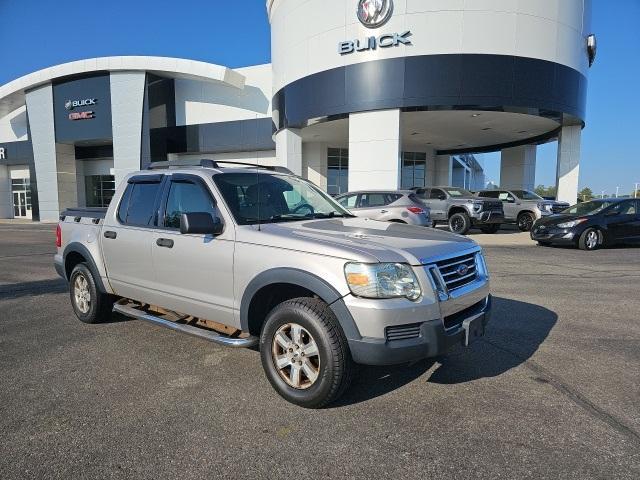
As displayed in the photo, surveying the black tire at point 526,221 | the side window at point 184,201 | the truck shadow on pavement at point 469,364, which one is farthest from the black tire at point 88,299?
the black tire at point 526,221

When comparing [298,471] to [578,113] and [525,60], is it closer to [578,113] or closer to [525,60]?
[525,60]

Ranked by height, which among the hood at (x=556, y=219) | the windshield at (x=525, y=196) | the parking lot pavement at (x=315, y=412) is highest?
the windshield at (x=525, y=196)

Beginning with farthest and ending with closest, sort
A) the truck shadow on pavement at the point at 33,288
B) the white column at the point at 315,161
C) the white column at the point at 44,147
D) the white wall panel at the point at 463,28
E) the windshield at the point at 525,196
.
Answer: the white column at the point at 44,147 → the white column at the point at 315,161 → the windshield at the point at 525,196 → the white wall panel at the point at 463,28 → the truck shadow on pavement at the point at 33,288

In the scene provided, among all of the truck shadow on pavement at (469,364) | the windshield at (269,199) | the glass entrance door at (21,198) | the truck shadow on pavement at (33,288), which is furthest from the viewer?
the glass entrance door at (21,198)

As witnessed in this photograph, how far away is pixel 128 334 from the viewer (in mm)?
4922

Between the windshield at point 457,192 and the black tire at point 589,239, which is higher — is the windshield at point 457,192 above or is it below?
above

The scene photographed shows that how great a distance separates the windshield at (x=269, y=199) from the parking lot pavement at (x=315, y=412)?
1398 mm

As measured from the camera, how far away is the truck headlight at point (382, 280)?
9.62 ft

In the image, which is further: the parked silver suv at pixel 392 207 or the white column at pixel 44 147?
the white column at pixel 44 147

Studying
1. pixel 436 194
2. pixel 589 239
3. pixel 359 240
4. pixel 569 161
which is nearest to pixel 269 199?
pixel 359 240

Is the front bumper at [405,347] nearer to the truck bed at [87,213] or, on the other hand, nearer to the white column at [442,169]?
the truck bed at [87,213]

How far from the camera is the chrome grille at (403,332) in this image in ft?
9.54

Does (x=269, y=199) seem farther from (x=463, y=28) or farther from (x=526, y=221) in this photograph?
(x=526, y=221)

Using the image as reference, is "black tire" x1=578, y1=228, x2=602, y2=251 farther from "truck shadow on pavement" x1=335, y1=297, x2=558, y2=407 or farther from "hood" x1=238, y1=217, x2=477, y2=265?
"hood" x1=238, y1=217, x2=477, y2=265
